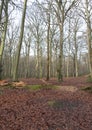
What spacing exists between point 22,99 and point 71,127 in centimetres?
421

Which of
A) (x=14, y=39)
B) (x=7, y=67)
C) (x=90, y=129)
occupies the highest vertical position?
(x=14, y=39)

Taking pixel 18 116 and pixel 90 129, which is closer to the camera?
pixel 90 129

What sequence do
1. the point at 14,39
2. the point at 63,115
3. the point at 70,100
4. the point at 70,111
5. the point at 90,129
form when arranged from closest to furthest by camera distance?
1. the point at 90,129
2. the point at 63,115
3. the point at 70,111
4. the point at 70,100
5. the point at 14,39

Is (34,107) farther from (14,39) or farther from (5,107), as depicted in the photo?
(14,39)

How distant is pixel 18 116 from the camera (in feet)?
24.9

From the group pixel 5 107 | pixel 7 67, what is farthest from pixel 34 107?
pixel 7 67

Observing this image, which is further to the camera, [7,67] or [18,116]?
[7,67]

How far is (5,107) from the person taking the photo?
8719 millimetres

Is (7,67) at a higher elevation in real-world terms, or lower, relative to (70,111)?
higher

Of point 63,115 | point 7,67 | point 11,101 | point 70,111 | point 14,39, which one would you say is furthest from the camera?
point 7,67

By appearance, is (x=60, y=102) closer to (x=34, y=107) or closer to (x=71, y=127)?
(x=34, y=107)

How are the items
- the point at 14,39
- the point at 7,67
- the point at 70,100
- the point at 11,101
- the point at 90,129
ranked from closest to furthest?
the point at 90,129
the point at 11,101
the point at 70,100
the point at 14,39
the point at 7,67

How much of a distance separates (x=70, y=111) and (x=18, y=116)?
8.23 feet

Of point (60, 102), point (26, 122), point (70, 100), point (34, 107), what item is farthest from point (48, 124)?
point (70, 100)
